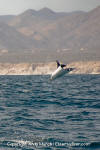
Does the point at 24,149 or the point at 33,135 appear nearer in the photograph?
the point at 24,149

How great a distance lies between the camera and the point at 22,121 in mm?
22891

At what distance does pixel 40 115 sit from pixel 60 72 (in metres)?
9.08

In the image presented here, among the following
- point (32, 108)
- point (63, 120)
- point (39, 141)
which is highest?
point (39, 141)

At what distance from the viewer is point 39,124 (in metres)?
21.8

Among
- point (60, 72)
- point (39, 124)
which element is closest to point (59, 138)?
point (39, 124)

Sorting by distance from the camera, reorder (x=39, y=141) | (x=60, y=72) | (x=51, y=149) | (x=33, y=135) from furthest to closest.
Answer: (x=60, y=72) < (x=33, y=135) < (x=39, y=141) < (x=51, y=149)

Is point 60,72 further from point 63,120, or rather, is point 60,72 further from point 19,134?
point 19,134

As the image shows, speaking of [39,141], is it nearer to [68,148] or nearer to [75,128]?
[68,148]

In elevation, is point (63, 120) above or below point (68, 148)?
below

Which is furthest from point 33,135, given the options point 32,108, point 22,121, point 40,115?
point 32,108

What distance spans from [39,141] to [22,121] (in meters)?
5.63

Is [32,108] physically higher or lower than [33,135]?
lower

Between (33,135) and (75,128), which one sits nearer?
(33,135)

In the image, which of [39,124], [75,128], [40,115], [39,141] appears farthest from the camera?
[40,115]
